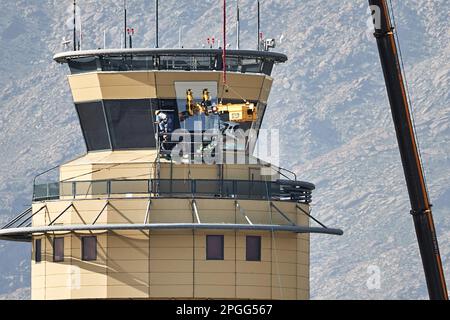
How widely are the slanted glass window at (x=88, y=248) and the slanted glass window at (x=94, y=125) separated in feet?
12.6

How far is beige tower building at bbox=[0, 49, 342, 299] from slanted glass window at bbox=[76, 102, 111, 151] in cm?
9

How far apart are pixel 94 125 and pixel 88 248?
14.9 feet

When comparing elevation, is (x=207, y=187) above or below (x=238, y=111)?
below

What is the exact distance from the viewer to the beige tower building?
48.9 metres

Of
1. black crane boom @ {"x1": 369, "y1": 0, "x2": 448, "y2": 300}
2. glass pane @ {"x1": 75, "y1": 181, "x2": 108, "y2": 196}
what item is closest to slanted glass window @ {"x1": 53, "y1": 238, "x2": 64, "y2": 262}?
glass pane @ {"x1": 75, "y1": 181, "x2": 108, "y2": 196}

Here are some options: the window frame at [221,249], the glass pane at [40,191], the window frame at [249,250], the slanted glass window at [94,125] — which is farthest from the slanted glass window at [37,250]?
the window frame at [249,250]

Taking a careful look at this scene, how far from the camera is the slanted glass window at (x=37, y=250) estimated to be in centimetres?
A: 5062

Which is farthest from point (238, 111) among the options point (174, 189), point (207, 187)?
point (174, 189)

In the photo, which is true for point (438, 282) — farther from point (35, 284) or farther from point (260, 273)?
point (35, 284)

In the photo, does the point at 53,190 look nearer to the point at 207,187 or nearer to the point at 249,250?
the point at 207,187

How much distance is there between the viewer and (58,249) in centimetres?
5006

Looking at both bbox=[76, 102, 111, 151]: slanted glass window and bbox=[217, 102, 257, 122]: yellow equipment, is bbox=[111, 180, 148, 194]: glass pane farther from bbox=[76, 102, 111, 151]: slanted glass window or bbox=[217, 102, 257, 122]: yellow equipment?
bbox=[76, 102, 111, 151]: slanted glass window

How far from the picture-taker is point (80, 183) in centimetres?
4984
